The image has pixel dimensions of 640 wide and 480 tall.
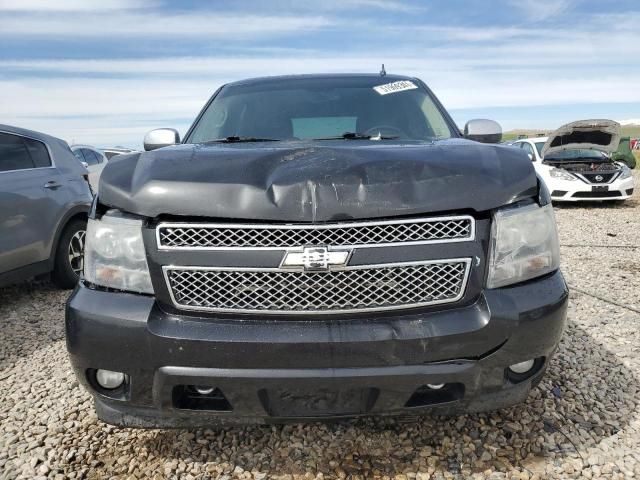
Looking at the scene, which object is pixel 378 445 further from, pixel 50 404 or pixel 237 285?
pixel 50 404

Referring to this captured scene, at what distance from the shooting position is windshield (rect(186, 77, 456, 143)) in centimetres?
296

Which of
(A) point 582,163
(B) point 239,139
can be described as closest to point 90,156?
(B) point 239,139

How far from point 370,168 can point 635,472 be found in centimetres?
161

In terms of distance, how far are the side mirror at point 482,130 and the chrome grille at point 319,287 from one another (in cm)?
164

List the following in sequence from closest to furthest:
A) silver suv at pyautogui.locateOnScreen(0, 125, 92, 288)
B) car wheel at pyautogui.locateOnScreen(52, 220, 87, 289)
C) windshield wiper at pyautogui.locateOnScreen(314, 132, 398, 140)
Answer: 1. windshield wiper at pyautogui.locateOnScreen(314, 132, 398, 140)
2. silver suv at pyautogui.locateOnScreen(0, 125, 92, 288)
3. car wheel at pyautogui.locateOnScreen(52, 220, 87, 289)

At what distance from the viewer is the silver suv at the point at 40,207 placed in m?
4.13

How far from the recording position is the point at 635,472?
198 centimetres

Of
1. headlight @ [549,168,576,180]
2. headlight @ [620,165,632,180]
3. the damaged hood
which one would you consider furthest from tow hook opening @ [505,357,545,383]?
headlight @ [620,165,632,180]

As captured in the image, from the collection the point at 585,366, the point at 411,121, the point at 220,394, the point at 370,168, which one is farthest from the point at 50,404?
the point at 585,366

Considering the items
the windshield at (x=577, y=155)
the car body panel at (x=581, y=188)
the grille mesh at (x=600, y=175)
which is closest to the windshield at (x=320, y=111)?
the car body panel at (x=581, y=188)

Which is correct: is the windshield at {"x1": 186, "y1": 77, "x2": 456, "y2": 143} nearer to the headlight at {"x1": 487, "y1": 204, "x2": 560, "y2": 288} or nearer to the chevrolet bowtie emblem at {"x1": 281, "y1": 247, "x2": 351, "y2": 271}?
the headlight at {"x1": 487, "y1": 204, "x2": 560, "y2": 288}

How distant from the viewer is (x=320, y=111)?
10.4ft

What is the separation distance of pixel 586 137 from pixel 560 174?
2191 mm

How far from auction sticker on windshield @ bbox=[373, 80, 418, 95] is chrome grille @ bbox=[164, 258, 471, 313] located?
1868 mm
